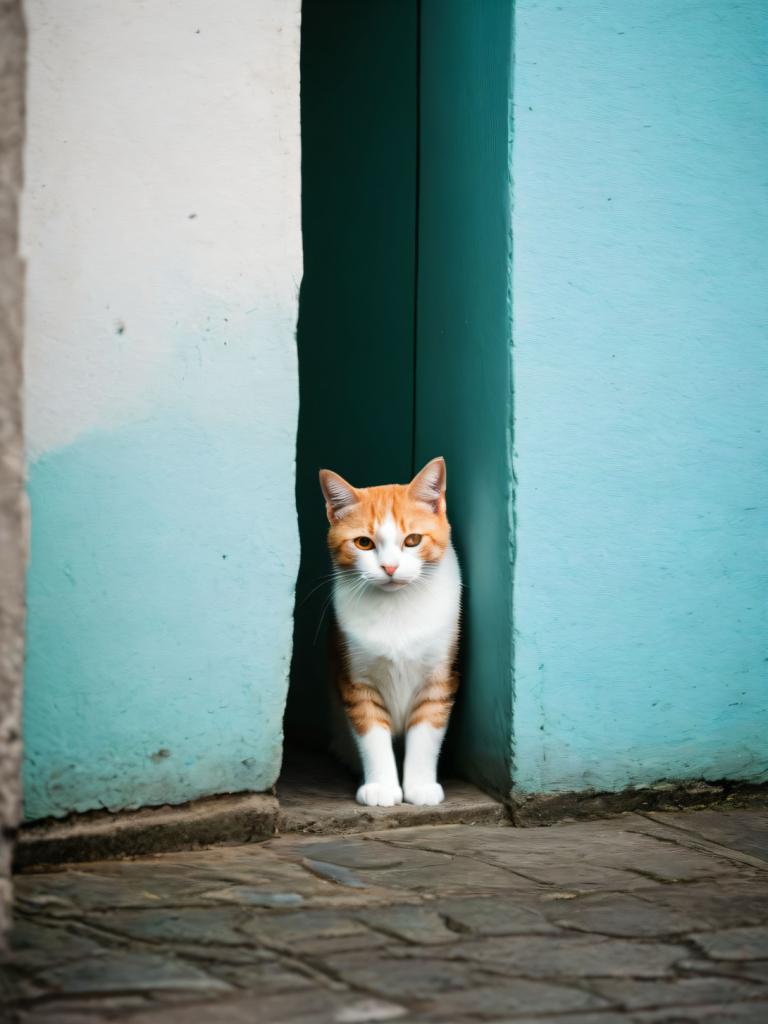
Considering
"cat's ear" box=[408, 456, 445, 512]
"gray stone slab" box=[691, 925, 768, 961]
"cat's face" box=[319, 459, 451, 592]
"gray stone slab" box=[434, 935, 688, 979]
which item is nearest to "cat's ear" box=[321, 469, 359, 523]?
"cat's face" box=[319, 459, 451, 592]

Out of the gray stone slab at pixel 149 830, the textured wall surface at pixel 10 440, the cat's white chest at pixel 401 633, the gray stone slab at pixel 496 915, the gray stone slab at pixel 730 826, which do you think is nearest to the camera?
the textured wall surface at pixel 10 440

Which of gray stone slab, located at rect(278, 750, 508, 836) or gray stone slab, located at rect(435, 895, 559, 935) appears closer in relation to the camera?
gray stone slab, located at rect(435, 895, 559, 935)

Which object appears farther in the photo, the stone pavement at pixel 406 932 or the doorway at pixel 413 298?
the doorway at pixel 413 298

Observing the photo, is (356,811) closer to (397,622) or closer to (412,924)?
(397,622)

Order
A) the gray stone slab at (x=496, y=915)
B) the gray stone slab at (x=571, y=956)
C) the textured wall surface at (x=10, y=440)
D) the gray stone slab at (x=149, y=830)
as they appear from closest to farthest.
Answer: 1. the textured wall surface at (x=10, y=440)
2. the gray stone slab at (x=571, y=956)
3. the gray stone slab at (x=496, y=915)
4. the gray stone slab at (x=149, y=830)

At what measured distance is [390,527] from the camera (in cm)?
329

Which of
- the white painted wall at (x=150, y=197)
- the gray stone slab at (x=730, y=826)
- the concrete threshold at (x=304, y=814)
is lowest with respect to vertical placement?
the gray stone slab at (x=730, y=826)

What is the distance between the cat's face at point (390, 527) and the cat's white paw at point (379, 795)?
57 centimetres

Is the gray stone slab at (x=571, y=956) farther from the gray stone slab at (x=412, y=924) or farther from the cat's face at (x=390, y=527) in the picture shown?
the cat's face at (x=390, y=527)

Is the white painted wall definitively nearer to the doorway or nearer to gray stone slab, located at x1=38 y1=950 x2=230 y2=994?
the doorway

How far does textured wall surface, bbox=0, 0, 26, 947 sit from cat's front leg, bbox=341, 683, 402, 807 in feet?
4.86

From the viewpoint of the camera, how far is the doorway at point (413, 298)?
3314 mm

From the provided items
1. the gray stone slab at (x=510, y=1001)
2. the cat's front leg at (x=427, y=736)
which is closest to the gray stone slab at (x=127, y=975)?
the gray stone slab at (x=510, y=1001)

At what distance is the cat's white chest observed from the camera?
3.36 meters
